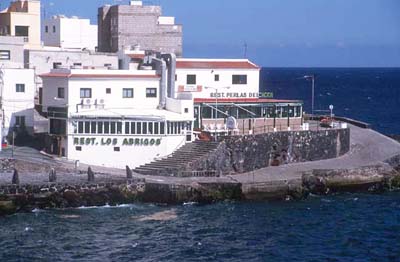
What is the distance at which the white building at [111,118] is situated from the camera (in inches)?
2464

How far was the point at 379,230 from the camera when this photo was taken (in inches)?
2101

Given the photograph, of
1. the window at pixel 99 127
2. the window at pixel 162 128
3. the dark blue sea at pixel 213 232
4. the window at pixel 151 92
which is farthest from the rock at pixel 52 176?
the window at pixel 151 92

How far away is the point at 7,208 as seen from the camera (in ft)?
177

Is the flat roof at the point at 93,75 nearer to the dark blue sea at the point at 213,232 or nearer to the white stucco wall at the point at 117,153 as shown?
the white stucco wall at the point at 117,153

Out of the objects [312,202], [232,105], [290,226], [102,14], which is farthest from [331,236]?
[102,14]

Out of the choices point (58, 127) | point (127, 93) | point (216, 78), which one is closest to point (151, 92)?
point (127, 93)

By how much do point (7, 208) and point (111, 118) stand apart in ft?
38.2

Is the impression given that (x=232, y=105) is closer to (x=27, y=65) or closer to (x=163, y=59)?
(x=163, y=59)

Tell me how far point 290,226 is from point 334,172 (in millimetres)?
12595

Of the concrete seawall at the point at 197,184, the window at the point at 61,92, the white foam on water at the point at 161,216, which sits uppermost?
the window at the point at 61,92

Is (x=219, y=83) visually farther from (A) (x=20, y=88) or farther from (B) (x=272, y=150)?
(A) (x=20, y=88)

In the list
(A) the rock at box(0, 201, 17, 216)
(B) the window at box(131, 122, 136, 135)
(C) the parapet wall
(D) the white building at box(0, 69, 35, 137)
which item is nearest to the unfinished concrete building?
(D) the white building at box(0, 69, 35, 137)

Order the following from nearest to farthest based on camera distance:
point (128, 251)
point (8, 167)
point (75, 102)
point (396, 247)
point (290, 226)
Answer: point (128, 251)
point (396, 247)
point (290, 226)
point (8, 167)
point (75, 102)

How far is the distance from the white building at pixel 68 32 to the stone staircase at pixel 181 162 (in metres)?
27.8
